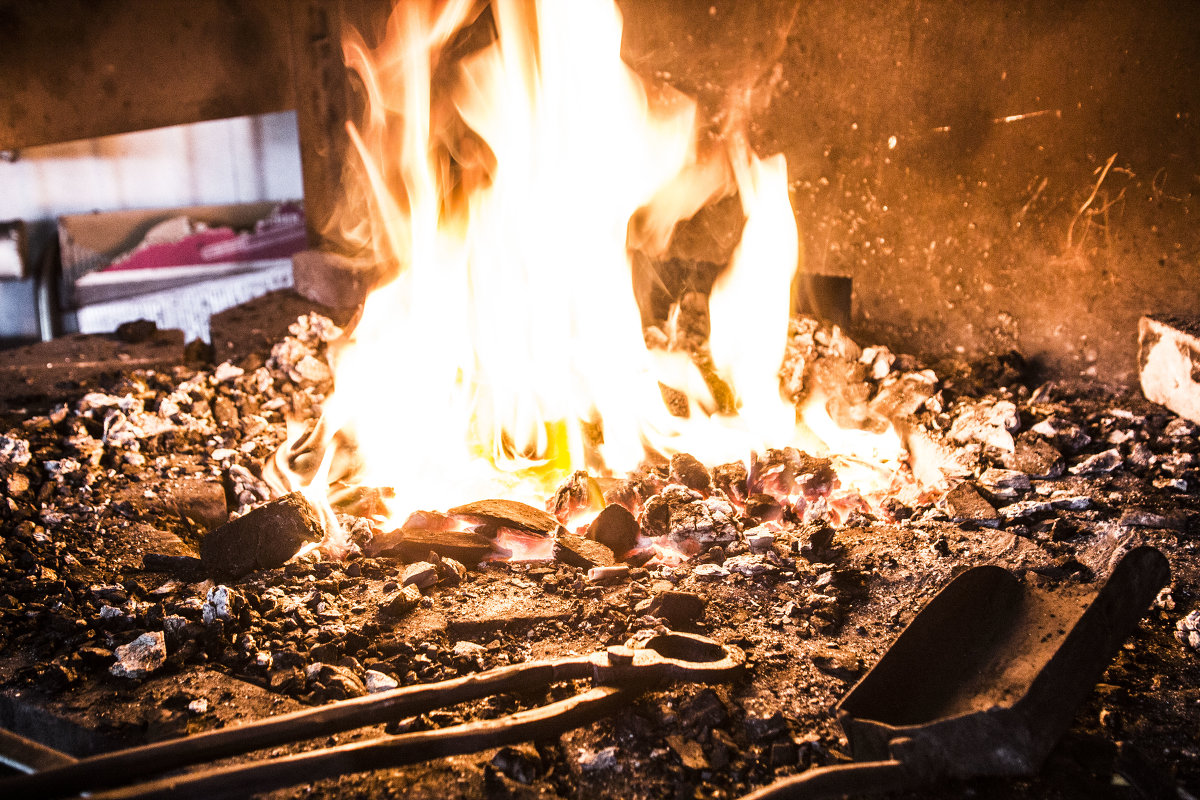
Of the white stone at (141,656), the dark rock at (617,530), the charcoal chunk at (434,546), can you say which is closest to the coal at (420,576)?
the charcoal chunk at (434,546)

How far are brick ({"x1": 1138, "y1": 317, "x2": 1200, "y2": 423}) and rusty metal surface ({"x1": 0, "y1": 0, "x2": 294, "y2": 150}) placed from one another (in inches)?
213

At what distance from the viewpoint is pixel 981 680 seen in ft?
6.92

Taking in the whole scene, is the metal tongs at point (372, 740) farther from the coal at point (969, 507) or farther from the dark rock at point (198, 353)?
the dark rock at point (198, 353)

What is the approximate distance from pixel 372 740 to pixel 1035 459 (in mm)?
3113

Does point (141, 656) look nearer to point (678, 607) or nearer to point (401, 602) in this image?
point (401, 602)

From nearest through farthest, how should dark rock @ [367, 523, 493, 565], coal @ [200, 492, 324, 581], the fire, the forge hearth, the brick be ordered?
1. the forge hearth
2. coal @ [200, 492, 324, 581]
3. dark rock @ [367, 523, 493, 565]
4. the brick
5. the fire

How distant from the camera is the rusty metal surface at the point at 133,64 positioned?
167 inches

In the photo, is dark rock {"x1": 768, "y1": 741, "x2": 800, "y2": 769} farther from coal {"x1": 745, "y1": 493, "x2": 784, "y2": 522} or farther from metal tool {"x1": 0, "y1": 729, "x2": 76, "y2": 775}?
metal tool {"x1": 0, "y1": 729, "x2": 76, "y2": 775}

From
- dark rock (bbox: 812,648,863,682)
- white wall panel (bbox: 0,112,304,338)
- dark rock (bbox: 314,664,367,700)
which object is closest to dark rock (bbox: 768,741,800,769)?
dark rock (bbox: 812,648,863,682)

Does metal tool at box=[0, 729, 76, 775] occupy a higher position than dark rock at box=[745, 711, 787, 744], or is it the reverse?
metal tool at box=[0, 729, 76, 775]

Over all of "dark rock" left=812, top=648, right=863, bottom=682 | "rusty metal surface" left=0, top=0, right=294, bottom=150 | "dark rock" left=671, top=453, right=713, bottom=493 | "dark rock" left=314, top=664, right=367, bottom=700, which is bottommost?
"dark rock" left=812, top=648, right=863, bottom=682

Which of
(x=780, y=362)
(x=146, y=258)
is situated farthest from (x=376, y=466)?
(x=146, y=258)

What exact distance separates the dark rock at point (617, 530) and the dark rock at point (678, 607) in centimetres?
49

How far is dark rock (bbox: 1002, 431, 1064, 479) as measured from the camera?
3535mm
